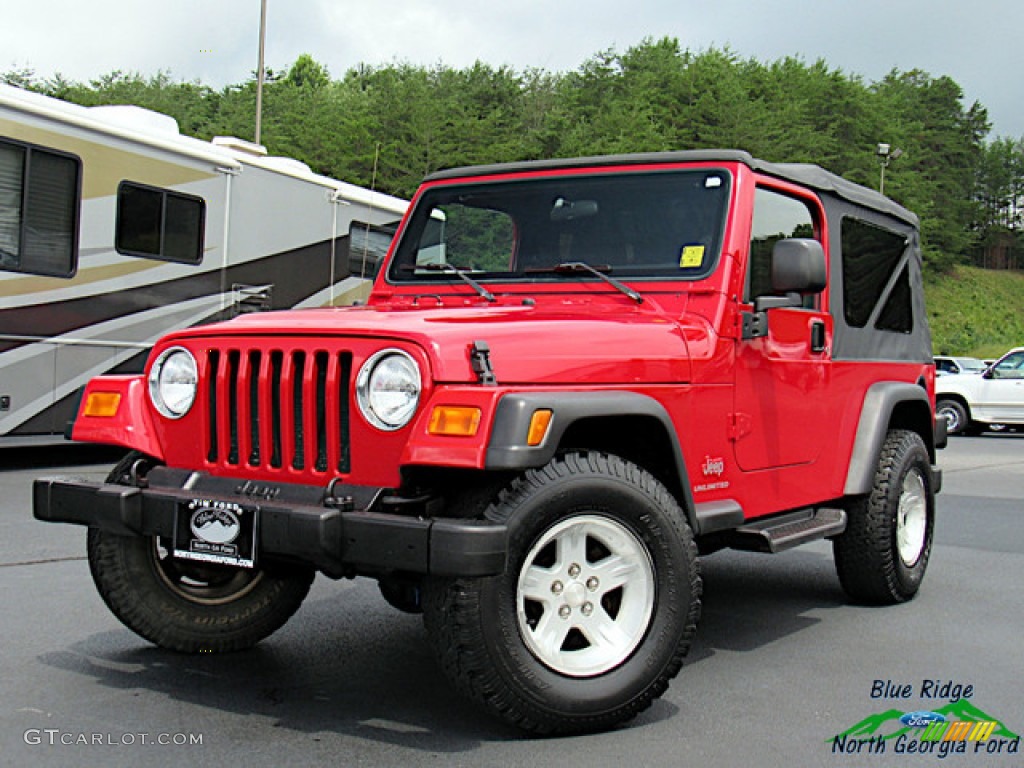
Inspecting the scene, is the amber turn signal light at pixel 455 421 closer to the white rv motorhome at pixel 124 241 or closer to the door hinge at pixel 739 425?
the door hinge at pixel 739 425

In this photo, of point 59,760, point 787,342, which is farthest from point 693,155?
point 59,760

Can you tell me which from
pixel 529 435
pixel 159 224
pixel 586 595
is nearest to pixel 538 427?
pixel 529 435

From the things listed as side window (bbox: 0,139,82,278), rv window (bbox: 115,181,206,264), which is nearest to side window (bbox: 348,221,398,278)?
rv window (bbox: 115,181,206,264)

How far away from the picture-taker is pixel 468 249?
551cm

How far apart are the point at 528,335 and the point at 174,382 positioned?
4.32 feet

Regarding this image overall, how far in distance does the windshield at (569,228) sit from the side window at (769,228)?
220 millimetres

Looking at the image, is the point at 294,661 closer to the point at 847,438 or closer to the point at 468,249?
the point at 468,249

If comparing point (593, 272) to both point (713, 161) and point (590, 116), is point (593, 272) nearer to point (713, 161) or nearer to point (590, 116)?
point (713, 161)

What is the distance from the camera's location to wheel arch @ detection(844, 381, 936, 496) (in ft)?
18.7

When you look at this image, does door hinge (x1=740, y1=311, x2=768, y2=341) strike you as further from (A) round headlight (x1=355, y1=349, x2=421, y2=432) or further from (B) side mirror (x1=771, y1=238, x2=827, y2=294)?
(A) round headlight (x1=355, y1=349, x2=421, y2=432)

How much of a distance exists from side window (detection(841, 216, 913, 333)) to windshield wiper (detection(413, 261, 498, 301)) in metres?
1.93

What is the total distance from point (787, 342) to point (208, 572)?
2.65 metres

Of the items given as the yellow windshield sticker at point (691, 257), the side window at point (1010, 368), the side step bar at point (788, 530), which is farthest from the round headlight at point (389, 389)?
the side window at point (1010, 368)

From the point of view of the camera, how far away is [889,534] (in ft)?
19.2
